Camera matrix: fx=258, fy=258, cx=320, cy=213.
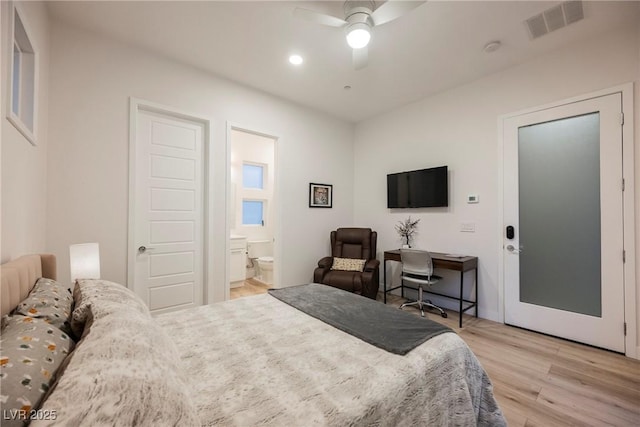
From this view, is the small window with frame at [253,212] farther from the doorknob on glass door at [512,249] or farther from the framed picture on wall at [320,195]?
the doorknob on glass door at [512,249]

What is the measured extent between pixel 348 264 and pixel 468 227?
1.69m

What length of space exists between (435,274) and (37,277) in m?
3.88

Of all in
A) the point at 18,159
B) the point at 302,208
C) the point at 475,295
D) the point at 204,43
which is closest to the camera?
the point at 18,159

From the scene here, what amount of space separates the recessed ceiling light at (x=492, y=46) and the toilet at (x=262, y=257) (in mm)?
4104

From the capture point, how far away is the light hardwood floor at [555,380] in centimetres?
165

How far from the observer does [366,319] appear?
161 cm

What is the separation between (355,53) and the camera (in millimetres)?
2350

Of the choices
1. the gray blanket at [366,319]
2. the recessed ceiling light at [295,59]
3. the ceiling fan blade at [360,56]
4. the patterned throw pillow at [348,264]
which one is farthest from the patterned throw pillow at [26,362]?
the patterned throw pillow at [348,264]

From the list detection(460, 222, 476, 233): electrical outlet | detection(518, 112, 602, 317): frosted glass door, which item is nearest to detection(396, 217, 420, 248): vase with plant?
detection(460, 222, 476, 233): electrical outlet

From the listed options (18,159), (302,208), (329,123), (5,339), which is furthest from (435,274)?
(18,159)

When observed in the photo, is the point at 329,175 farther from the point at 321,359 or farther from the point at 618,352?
the point at 618,352

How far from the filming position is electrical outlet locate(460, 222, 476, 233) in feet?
10.8

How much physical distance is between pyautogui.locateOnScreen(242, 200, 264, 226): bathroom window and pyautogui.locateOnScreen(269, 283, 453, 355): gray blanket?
11.2ft

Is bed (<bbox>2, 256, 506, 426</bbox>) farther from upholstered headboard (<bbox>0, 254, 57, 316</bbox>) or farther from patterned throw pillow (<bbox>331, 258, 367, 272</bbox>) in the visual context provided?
patterned throw pillow (<bbox>331, 258, 367, 272</bbox>)
